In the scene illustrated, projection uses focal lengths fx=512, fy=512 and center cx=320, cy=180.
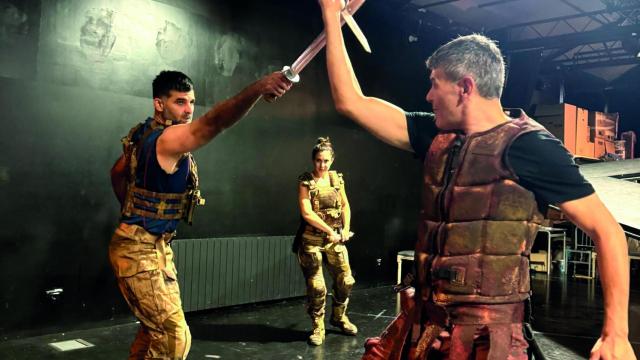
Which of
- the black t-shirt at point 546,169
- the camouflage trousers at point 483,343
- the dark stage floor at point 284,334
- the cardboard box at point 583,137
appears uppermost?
the cardboard box at point 583,137

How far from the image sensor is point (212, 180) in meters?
5.65

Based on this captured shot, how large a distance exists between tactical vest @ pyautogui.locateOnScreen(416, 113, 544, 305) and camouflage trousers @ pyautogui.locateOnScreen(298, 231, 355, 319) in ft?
10.8

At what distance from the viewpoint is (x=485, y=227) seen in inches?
57.4

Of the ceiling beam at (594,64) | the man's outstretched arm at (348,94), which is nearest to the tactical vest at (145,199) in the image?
the man's outstretched arm at (348,94)

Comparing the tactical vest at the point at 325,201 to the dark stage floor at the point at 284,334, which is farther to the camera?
the tactical vest at the point at 325,201

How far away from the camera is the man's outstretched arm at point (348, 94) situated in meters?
1.58

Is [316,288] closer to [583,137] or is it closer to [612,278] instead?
[612,278]

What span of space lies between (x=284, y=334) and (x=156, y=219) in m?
2.69

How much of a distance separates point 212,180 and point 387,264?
134 inches

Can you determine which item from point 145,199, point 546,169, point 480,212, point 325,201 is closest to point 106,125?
point 325,201

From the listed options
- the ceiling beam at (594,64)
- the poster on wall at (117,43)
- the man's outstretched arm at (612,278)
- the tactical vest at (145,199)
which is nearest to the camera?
the man's outstretched arm at (612,278)

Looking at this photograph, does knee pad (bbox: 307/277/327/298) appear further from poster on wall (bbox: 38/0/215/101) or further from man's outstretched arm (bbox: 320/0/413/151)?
man's outstretched arm (bbox: 320/0/413/151)

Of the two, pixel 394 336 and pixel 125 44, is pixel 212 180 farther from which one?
pixel 394 336

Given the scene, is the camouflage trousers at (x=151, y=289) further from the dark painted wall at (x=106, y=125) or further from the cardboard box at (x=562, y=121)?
the cardboard box at (x=562, y=121)
